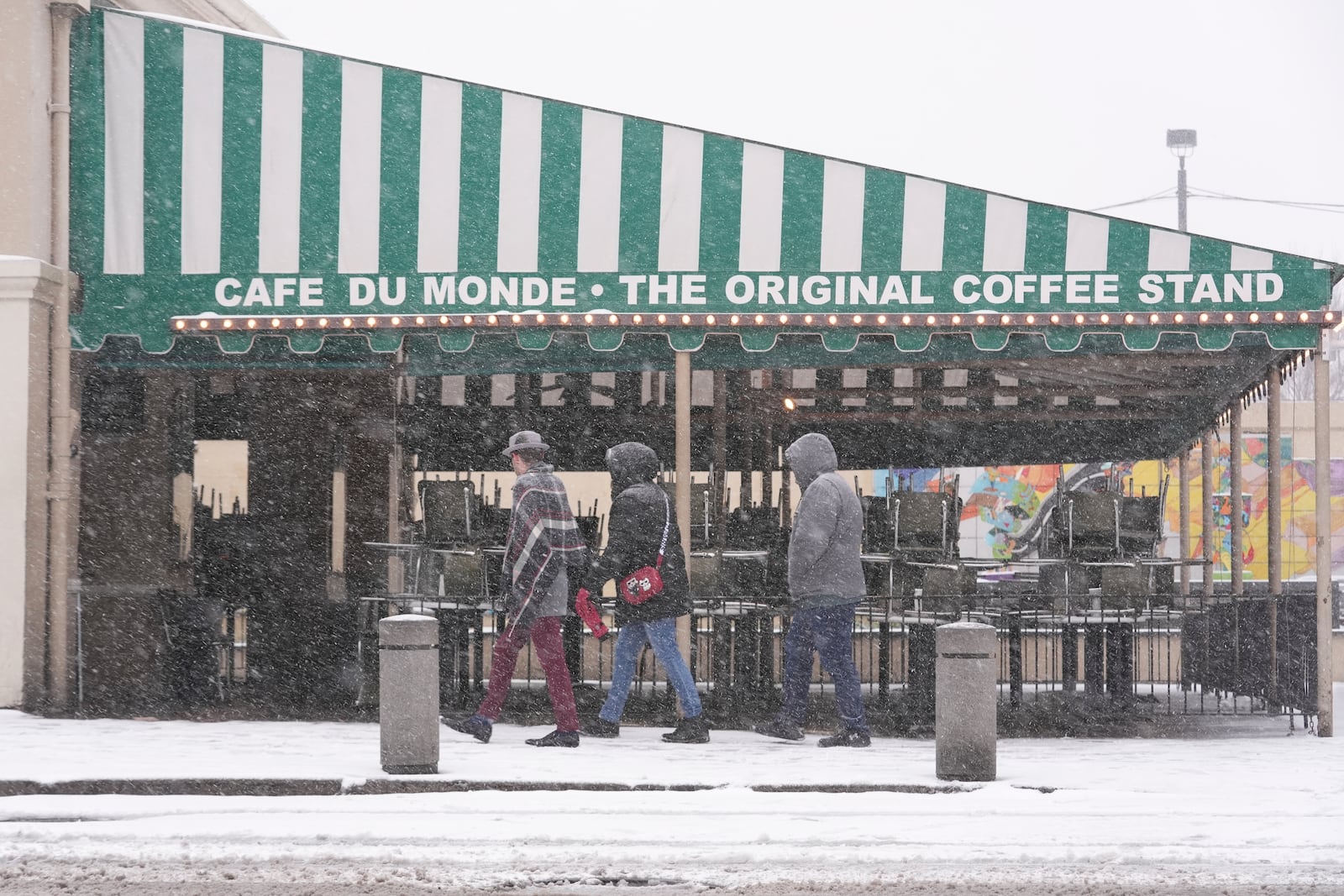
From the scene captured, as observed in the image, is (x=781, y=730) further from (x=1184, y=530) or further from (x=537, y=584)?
(x=1184, y=530)

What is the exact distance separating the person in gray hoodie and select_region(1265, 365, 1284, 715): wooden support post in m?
4.02

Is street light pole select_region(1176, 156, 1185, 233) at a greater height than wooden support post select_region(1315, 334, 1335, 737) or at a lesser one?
greater

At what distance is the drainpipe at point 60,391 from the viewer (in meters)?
11.6

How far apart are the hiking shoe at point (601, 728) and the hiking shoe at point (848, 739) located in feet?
4.85

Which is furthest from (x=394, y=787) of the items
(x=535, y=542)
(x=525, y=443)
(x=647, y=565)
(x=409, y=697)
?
(x=525, y=443)

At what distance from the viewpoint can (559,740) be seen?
988 centimetres

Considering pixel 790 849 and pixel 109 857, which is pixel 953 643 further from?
pixel 109 857

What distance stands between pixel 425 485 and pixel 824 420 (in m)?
6.01

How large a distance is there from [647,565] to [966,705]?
2.47 m

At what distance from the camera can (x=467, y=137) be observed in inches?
445

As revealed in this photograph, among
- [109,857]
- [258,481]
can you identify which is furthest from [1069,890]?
[258,481]

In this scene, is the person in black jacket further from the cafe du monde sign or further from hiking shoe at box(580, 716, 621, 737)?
the cafe du monde sign

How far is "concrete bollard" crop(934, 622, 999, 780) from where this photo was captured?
28.3 feet

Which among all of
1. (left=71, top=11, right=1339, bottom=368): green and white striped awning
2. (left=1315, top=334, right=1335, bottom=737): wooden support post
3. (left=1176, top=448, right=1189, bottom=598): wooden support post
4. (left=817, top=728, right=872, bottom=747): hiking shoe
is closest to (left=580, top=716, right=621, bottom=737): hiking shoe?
(left=817, top=728, right=872, bottom=747): hiking shoe
